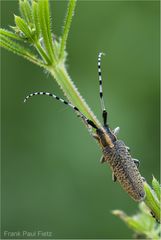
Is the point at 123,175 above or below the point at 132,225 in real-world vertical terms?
above

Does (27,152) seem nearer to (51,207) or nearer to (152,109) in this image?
(51,207)

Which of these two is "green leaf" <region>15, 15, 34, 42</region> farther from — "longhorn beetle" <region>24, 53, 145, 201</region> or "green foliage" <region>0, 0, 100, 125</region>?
"longhorn beetle" <region>24, 53, 145, 201</region>

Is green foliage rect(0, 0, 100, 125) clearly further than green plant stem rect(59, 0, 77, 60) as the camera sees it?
No

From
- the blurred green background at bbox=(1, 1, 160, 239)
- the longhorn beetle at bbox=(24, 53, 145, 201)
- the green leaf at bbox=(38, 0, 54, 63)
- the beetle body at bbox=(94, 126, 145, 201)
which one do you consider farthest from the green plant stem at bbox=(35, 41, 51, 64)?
the blurred green background at bbox=(1, 1, 160, 239)

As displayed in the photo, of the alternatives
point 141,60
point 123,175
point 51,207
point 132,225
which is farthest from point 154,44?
point 132,225

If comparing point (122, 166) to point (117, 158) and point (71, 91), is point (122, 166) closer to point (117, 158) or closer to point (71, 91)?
point (117, 158)
